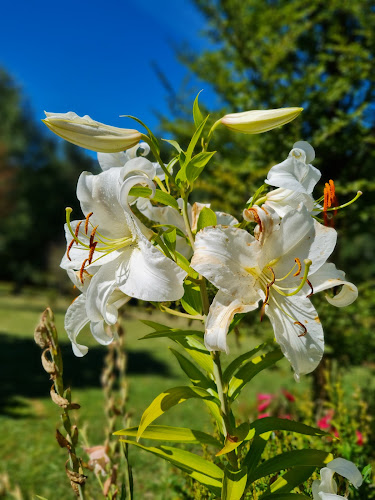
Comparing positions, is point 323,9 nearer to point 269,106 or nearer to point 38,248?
point 269,106

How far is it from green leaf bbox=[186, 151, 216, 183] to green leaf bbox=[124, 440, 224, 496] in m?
0.63

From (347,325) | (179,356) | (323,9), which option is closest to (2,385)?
(347,325)

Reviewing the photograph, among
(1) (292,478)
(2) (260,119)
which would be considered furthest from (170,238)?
(1) (292,478)

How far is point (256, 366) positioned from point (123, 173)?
0.59 meters

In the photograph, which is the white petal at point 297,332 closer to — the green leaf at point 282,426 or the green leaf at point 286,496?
the green leaf at point 282,426

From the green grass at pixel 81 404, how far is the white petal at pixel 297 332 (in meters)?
0.67

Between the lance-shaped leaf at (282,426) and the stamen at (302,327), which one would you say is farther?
the lance-shaped leaf at (282,426)

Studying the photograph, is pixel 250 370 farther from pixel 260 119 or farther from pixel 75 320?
pixel 260 119

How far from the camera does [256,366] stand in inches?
45.6

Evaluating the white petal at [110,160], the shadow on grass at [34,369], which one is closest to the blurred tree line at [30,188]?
the shadow on grass at [34,369]

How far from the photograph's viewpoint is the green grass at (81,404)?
2.49 metres

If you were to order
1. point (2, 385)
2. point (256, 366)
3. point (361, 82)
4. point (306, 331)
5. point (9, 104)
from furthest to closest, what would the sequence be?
1. point (9, 104)
2. point (2, 385)
3. point (361, 82)
4. point (256, 366)
5. point (306, 331)

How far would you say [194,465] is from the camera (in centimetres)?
110

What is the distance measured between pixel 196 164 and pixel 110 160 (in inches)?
9.6
